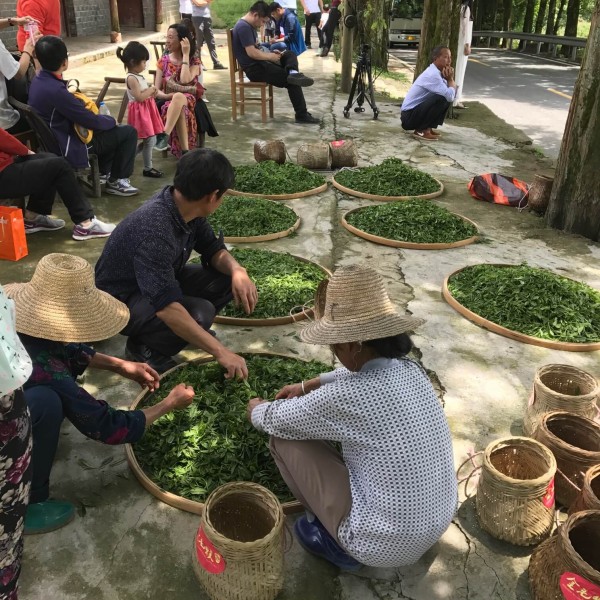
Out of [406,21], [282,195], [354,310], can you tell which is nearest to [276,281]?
[282,195]

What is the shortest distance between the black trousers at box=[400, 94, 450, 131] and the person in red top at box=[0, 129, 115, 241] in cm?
502

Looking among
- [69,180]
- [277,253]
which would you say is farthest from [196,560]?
[69,180]

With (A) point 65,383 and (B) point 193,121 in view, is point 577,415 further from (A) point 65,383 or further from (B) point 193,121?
(B) point 193,121

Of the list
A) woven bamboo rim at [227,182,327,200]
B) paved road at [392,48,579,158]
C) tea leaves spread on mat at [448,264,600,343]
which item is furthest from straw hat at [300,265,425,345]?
paved road at [392,48,579,158]

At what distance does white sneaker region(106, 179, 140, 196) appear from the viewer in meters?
5.74

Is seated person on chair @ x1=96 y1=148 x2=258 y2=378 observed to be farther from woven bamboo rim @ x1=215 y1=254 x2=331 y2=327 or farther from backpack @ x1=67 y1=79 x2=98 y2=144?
backpack @ x1=67 y1=79 x2=98 y2=144

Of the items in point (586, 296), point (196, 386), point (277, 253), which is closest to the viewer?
point (196, 386)

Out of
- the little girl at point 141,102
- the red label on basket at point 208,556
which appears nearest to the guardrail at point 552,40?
the little girl at point 141,102

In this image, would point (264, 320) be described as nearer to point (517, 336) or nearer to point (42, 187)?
point (517, 336)

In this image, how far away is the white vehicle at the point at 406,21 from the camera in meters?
20.4

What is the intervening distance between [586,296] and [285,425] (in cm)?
278

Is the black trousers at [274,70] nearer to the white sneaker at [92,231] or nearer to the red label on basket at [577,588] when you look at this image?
the white sneaker at [92,231]

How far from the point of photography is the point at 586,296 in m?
3.95

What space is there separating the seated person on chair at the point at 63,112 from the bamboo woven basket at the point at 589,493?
179 inches
